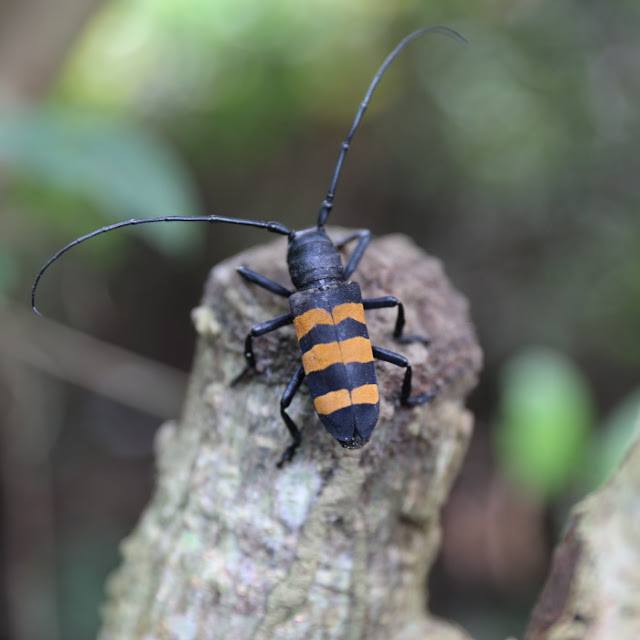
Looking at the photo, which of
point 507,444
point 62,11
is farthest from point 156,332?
point 507,444

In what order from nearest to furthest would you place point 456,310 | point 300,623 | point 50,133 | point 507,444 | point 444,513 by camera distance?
point 300,623 → point 456,310 → point 50,133 → point 507,444 → point 444,513

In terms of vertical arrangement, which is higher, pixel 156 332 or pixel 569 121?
pixel 569 121

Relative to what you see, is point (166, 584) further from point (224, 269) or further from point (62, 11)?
point (62, 11)

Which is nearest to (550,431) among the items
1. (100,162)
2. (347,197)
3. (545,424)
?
(545,424)

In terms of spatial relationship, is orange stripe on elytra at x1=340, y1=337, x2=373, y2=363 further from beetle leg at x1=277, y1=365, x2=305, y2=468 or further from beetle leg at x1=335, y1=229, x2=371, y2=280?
beetle leg at x1=335, y1=229, x2=371, y2=280

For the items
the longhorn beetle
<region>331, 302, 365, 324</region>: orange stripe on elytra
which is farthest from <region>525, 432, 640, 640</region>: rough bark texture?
<region>331, 302, 365, 324</region>: orange stripe on elytra

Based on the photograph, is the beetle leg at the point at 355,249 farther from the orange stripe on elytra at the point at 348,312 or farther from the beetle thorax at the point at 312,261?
the orange stripe on elytra at the point at 348,312
